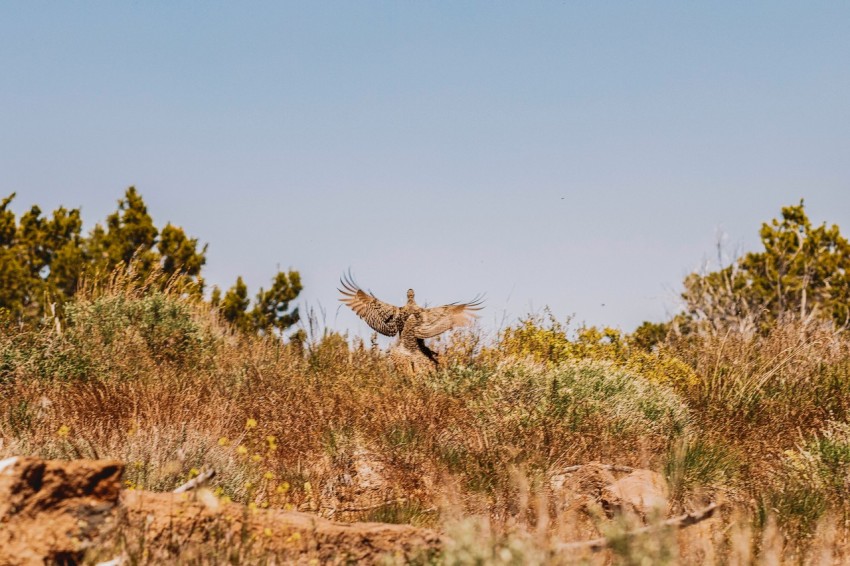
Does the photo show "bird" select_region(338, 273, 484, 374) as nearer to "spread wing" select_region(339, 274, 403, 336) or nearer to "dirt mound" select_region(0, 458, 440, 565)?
"spread wing" select_region(339, 274, 403, 336)

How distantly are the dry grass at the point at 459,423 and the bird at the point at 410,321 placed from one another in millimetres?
315

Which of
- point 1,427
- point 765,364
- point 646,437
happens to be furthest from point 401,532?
point 765,364

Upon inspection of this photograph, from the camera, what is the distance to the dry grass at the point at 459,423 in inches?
269

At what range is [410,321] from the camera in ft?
45.0

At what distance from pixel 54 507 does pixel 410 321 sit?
8.95 meters

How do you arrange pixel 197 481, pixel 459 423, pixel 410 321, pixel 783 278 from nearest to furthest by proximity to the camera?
pixel 197 481 → pixel 459 423 → pixel 410 321 → pixel 783 278

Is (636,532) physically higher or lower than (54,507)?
lower

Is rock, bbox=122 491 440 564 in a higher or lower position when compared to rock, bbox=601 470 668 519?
lower

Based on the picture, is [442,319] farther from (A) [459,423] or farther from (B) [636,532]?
(B) [636,532]

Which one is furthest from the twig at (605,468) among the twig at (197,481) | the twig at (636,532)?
the twig at (197,481)

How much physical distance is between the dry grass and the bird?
0.31 meters

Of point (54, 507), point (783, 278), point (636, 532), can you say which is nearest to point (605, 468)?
point (636, 532)

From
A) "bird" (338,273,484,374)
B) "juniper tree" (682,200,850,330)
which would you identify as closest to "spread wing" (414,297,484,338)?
"bird" (338,273,484,374)

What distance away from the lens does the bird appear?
44.2 feet
